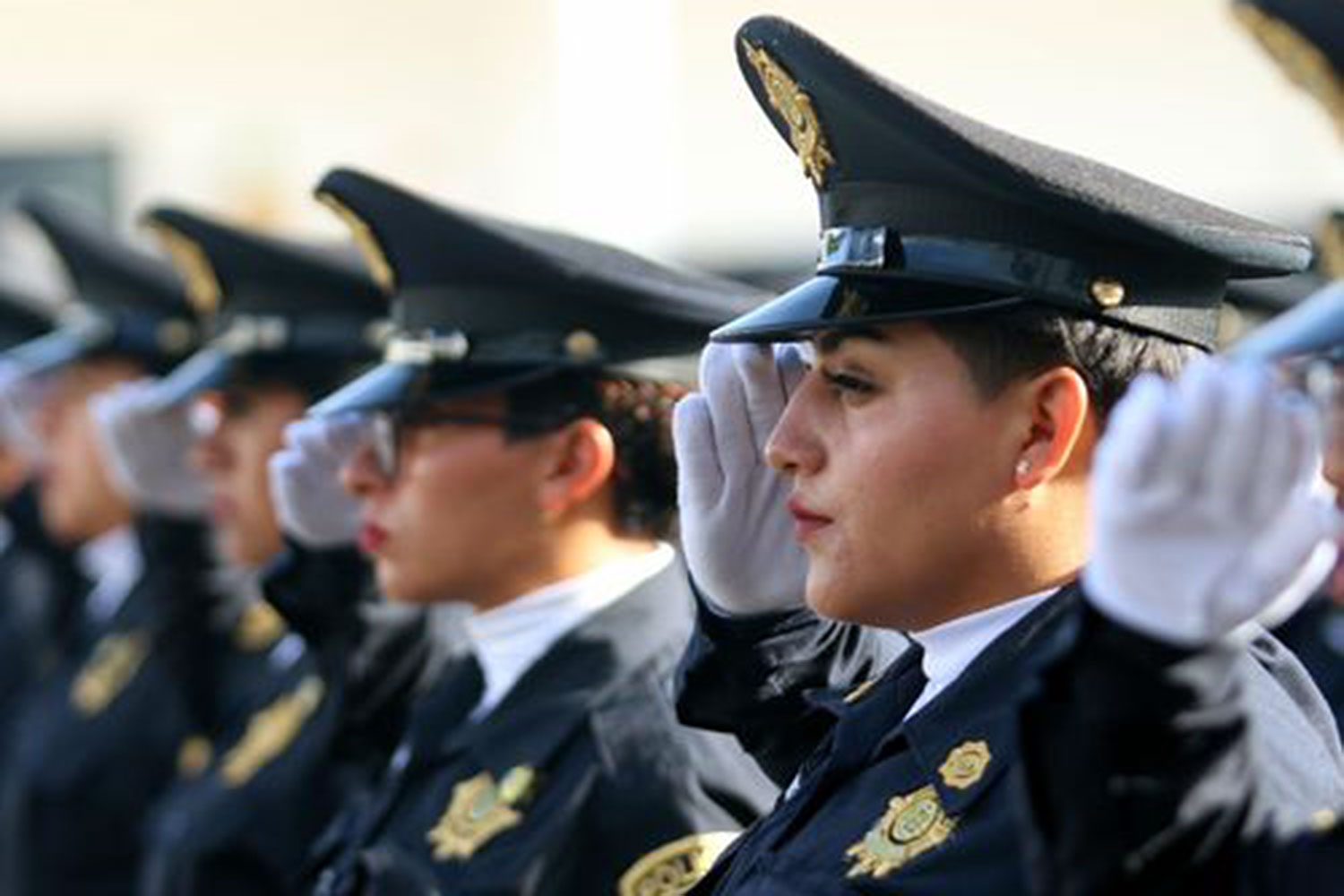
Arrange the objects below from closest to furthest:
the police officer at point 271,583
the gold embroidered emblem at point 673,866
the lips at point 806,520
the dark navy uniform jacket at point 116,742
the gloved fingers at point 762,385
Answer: the lips at point 806,520, the gloved fingers at point 762,385, the gold embroidered emblem at point 673,866, the police officer at point 271,583, the dark navy uniform jacket at point 116,742

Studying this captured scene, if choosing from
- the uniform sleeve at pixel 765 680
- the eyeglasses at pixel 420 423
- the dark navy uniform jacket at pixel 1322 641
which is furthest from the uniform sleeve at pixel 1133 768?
the eyeglasses at pixel 420 423

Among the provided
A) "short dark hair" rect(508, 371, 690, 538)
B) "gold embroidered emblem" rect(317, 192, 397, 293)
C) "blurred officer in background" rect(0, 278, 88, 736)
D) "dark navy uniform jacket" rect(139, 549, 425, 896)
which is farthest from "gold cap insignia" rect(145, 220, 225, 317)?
"blurred officer in background" rect(0, 278, 88, 736)

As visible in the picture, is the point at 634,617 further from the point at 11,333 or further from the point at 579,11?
the point at 579,11

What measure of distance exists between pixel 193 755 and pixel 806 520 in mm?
3511

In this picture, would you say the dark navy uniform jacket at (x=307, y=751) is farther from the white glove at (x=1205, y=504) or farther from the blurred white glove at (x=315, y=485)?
the white glove at (x=1205, y=504)

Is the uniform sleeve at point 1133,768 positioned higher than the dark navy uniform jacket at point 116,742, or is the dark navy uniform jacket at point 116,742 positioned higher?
the uniform sleeve at point 1133,768

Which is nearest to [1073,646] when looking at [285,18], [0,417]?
[0,417]

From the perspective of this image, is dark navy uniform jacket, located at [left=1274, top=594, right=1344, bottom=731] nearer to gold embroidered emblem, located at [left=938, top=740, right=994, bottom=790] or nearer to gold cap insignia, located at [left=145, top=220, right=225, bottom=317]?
gold embroidered emblem, located at [left=938, top=740, right=994, bottom=790]

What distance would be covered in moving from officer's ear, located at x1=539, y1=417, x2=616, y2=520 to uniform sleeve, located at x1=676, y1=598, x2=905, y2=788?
687mm

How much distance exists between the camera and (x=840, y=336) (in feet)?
9.01

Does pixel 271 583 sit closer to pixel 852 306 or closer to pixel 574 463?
pixel 574 463

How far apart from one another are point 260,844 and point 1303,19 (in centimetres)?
317

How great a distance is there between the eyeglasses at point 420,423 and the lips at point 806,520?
4.27 feet

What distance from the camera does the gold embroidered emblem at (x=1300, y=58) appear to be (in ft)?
7.84
